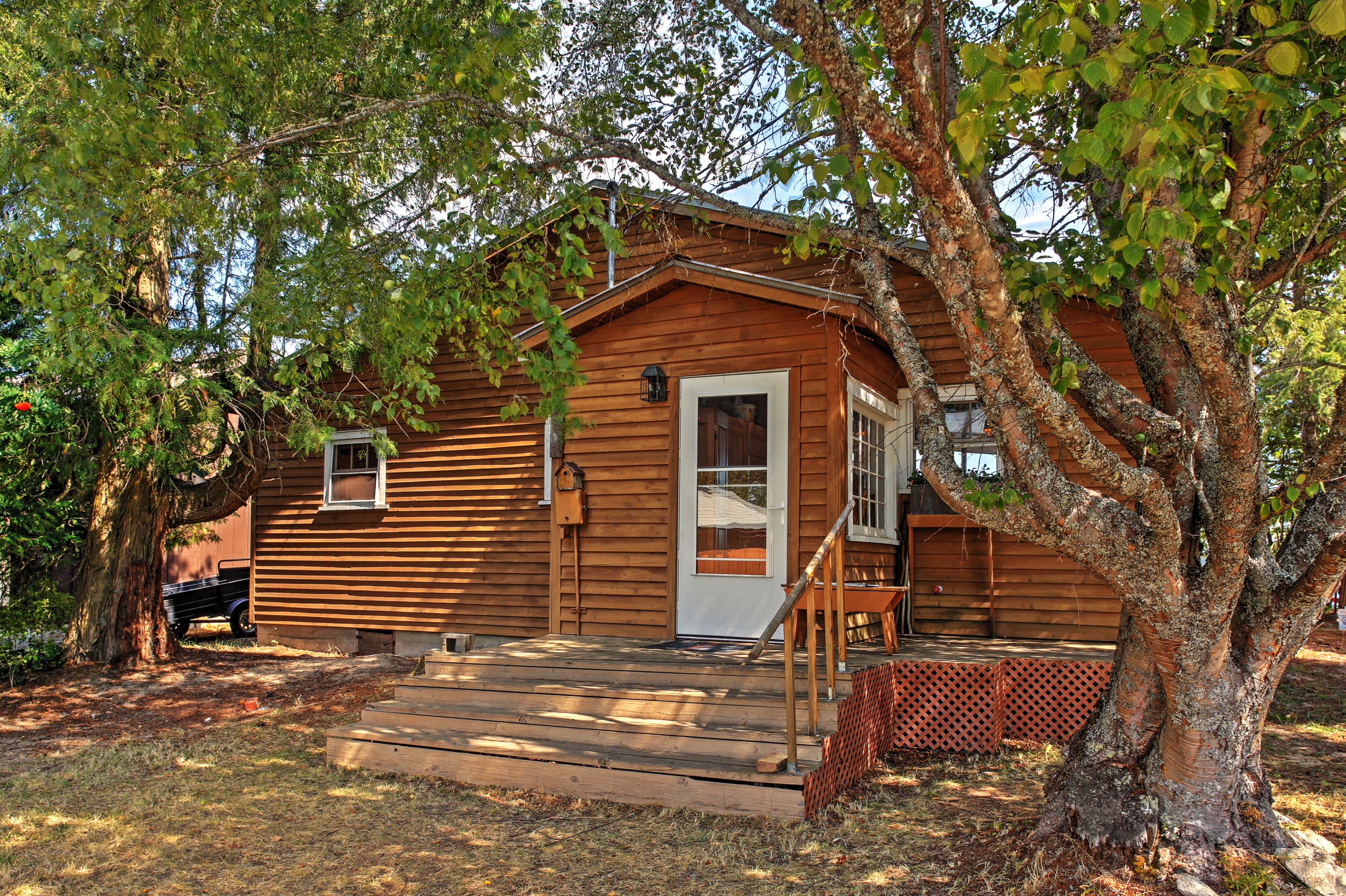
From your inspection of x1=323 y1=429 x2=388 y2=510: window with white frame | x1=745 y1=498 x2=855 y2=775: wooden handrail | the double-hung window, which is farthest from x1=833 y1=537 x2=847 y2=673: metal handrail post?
x1=323 y1=429 x2=388 y2=510: window with white frame

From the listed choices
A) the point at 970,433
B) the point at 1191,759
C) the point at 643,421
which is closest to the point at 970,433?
the point at 970,433

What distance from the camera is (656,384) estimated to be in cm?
766

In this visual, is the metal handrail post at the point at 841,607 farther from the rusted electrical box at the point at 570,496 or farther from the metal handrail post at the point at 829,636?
the rusted electrical box at the point at 570,496

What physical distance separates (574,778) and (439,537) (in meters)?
5.85

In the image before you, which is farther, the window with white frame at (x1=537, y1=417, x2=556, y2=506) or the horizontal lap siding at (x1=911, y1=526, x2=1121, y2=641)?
the window with white frame at (x1=537, y1=417, x2=556, y2=506)

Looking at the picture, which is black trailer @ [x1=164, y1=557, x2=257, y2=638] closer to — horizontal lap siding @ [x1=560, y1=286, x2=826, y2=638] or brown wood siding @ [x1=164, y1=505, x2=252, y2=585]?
brown wood siding @ [x1=164, y1=505, x2=252, y2=585]

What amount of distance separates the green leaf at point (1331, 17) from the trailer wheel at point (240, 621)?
13581mm

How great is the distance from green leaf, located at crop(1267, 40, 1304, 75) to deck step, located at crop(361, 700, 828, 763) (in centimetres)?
370

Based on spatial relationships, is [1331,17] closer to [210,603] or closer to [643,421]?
[643,421]

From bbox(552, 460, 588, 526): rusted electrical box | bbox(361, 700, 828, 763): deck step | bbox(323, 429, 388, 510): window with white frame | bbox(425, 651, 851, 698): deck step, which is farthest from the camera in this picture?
bbox(323, 429, 388, 510): window with white frame

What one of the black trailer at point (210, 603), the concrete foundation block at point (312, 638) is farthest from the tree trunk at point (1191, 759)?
the black trailer at point (210, 603)

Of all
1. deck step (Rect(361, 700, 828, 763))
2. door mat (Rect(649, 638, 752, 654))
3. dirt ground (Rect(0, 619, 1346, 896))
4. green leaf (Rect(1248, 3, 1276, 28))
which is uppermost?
green leaf (Rect(1248, 3, 1276, 28))

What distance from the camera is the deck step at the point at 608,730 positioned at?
5.00 m

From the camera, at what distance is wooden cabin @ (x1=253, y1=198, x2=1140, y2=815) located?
17.9ft
